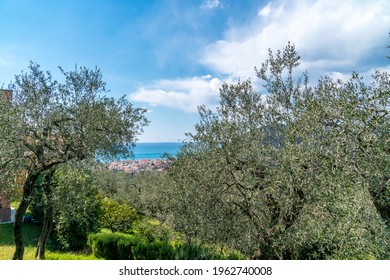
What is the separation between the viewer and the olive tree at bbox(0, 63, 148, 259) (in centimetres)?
688

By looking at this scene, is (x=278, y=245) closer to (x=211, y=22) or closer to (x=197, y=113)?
(x=197, y=113)

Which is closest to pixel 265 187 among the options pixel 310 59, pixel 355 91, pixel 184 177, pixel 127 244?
pixel 184 177

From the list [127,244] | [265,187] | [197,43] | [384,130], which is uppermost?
[197,43]

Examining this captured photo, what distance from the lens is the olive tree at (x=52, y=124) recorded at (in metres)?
6.88

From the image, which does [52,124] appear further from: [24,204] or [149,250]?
[149,250]

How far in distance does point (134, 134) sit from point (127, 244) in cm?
470

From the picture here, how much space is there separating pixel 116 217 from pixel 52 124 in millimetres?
12698

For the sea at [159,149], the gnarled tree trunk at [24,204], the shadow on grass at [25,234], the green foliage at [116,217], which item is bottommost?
the shadow on grass at [25,234]

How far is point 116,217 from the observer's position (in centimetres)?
1841

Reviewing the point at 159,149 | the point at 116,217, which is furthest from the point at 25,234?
the point at 159,149

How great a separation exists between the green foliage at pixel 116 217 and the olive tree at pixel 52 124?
10.1 meters

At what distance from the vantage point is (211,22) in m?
8.80

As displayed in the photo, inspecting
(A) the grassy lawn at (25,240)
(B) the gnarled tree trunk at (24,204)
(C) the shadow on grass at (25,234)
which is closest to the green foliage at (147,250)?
(A) the grassy lawn at (25,240)

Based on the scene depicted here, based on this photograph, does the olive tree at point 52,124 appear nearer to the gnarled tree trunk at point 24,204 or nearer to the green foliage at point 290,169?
the gnarled tree trunk at point 24,204
